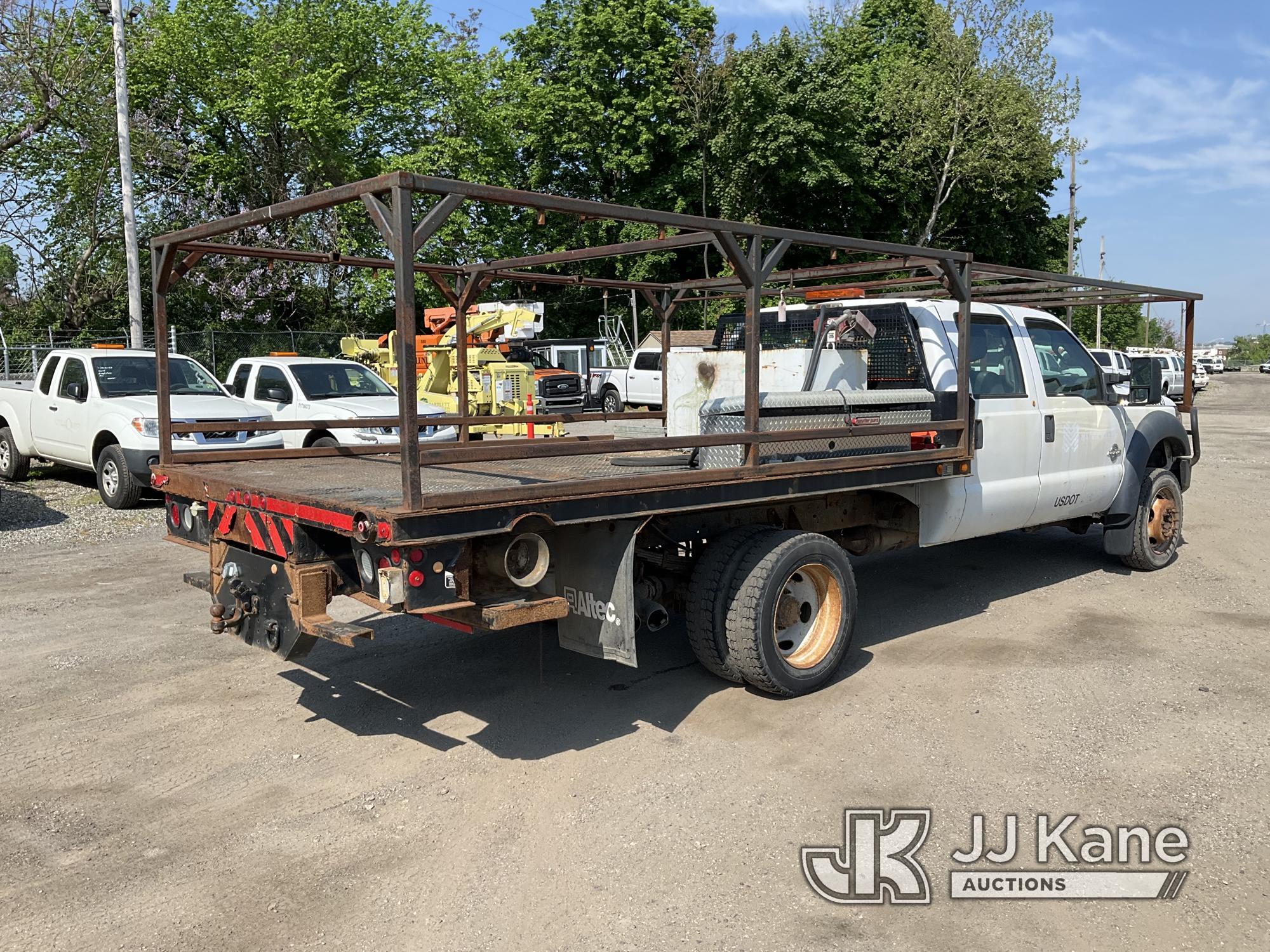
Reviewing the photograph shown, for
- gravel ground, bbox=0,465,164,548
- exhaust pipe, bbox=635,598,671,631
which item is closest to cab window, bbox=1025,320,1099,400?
exhaust pipe, bbox=635,598,671,631

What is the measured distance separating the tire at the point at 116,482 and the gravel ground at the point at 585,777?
415cm

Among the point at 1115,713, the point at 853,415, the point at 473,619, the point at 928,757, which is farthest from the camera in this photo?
the point at 853,415

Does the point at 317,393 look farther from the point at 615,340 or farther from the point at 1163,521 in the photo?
the point at 615,340


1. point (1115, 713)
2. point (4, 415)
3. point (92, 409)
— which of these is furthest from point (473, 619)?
point (4, 415)

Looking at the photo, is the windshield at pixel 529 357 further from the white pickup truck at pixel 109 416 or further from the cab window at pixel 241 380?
the white pickup truck at pixel 109 416

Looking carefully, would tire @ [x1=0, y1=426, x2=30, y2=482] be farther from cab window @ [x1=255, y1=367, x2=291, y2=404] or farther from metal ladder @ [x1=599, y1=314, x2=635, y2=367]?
metal ladder @ [x1=599, y1=314, x2=635, y2=367]

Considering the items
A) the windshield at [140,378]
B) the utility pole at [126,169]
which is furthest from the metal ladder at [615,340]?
the windshield at [140,378]

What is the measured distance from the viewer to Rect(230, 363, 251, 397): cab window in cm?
1389

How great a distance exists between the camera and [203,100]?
30.9 m

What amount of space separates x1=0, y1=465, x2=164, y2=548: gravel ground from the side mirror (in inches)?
368

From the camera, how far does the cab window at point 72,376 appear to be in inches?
483

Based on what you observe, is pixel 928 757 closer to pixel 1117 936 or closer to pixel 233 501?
pixel 1117 936

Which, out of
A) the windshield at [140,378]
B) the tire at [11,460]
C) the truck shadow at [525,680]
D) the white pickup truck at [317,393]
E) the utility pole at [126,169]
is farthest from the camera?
the utility pole at [126,169]

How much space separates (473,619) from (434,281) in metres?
3.35
